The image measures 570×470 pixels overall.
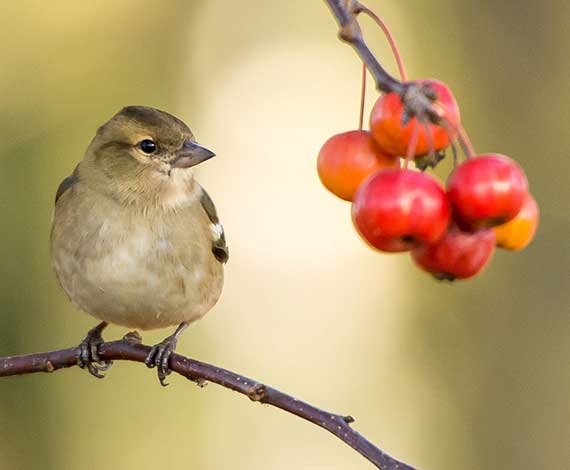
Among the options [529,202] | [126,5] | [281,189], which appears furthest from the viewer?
[281,189]

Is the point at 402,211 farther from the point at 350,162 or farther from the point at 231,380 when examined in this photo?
the point at 231,380

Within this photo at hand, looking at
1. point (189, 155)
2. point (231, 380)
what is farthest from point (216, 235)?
point (231, 380)

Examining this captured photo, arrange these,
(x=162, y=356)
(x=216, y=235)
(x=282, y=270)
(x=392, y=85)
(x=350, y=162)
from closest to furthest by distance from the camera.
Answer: (x=392, y=85)
(x=350, y=162)
(x=162, y=356)
(x=216, y=235)
(x=282, y=270)

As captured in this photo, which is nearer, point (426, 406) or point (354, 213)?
point (354, 213)

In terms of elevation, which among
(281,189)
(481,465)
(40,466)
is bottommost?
(40,466)

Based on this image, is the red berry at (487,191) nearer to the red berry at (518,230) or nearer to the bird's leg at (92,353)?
the red berry at (518,230)

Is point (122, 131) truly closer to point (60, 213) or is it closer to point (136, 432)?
point (60, 213)

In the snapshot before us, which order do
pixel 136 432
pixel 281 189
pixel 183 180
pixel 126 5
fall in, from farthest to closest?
pixel 281 189 < pixel 126 5 < pixel 136 432 < pixel 183 180

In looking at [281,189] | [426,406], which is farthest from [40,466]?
[281,189]
